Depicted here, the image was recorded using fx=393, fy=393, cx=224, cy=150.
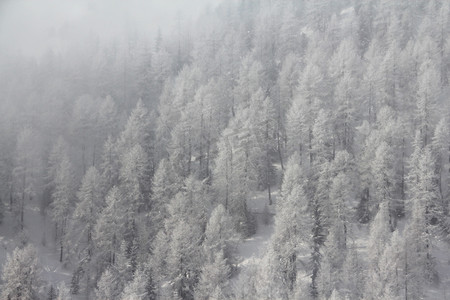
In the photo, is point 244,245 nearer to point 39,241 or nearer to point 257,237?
point 257,237

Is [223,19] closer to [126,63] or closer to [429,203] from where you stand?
[126,63]

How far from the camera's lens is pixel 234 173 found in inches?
2130

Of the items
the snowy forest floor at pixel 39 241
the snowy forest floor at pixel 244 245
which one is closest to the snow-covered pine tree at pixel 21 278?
the snowy forest floor at pixel 39 241

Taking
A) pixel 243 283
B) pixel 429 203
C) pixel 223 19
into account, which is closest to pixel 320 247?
pixel 243 283

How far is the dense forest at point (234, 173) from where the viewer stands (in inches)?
1693

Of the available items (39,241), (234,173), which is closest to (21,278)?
(39,241)

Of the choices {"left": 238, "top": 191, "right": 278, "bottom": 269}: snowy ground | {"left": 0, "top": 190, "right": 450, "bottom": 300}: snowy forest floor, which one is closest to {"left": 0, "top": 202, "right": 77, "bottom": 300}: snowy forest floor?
{"left": 0, "top": 190, "right": 450, "bottom": 300}: snowy forest floor

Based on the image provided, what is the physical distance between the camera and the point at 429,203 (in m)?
45.4

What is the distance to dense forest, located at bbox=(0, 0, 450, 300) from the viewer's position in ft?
141

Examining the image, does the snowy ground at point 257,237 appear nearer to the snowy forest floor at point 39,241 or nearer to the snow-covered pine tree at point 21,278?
the snowy forest floor at point 39,241

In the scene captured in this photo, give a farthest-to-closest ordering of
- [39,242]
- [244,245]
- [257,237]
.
Answer: [39,242], [257,237], [244,245]

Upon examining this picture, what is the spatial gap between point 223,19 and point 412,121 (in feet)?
241

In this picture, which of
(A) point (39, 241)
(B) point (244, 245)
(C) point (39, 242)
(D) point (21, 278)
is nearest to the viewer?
(D) point (21, 278)

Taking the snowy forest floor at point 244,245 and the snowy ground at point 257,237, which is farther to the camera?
the snowy ground at point 257,237
